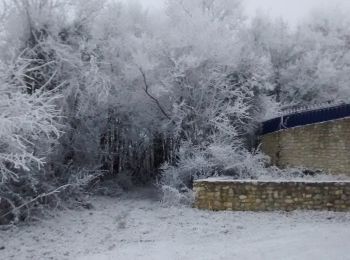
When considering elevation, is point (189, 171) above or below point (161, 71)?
below

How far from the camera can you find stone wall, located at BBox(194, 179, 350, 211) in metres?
12.1

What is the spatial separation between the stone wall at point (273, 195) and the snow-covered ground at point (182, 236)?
0.38 metres

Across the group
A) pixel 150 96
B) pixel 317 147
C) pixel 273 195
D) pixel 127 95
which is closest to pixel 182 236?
pixel 273 195

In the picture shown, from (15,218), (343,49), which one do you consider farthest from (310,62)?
(15,218)

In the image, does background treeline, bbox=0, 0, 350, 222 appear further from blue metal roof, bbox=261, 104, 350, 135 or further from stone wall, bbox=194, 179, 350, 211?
stone wall, bbox=194, 179, 350, 211

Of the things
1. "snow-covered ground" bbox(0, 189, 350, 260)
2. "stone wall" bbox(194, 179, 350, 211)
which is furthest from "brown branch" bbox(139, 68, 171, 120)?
"stone wall" bbox(194, 179, 350, 211)

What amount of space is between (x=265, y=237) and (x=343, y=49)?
22.1m

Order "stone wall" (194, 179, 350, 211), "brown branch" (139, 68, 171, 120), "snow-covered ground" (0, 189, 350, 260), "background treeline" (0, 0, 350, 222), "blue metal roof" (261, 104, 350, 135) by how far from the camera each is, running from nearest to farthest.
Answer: "snow-covered ground" (0, 189, 350, 260), "stone wall" (194, 179, 350, 211), "background treeline" (0, 0, 350, 222), "blue metal roof" (261, 104, 350, 135), "brown branch" (139, 68, 171, 120)

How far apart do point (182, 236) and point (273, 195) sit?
329 centimetres

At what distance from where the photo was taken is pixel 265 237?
985 centimetres

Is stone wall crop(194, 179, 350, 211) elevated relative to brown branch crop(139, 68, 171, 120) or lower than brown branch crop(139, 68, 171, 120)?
lower

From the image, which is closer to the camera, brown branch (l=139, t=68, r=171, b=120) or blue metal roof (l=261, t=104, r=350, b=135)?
blue metal roof (l=261, t=104, r=350, b=135)

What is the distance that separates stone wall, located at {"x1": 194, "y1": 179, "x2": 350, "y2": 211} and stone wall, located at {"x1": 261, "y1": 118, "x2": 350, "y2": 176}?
5.88 meters

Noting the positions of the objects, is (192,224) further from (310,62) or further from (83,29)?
(310,62)
